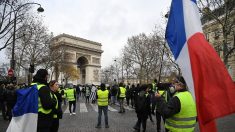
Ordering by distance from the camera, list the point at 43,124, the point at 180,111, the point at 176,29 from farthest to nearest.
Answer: the point at 43,124 < the point at 180,111 < the point at 176,29

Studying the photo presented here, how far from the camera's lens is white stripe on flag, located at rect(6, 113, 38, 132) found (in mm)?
5613

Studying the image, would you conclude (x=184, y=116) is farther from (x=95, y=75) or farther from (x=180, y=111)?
(x=95, y=75)

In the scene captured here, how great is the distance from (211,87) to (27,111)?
3.22 meters

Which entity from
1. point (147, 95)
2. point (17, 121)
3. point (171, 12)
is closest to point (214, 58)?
point (171, 12)

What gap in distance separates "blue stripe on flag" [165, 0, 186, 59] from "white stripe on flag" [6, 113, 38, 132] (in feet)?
8.81

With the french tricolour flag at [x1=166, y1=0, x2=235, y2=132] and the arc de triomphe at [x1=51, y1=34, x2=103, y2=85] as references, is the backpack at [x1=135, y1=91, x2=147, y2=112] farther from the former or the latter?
the arc de triomphe at [x1=51, y1=34, x2=103, y2=85]

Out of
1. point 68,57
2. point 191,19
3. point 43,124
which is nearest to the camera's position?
point 191,19

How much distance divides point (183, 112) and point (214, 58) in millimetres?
1109

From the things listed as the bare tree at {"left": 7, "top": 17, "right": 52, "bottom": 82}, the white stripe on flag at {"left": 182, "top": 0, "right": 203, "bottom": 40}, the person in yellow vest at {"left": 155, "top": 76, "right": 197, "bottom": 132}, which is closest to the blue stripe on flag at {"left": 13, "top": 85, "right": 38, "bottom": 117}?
the person in yellow vest at {"left": 155, "top": 76, "right": 197, "bottom": 132}

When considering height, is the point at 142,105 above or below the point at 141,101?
below

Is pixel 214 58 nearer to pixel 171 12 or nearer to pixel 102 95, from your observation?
pixel 171 12

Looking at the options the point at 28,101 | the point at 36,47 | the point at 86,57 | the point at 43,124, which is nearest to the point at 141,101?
the point at 43,124

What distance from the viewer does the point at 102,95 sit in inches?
515

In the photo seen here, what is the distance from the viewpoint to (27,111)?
561cm
